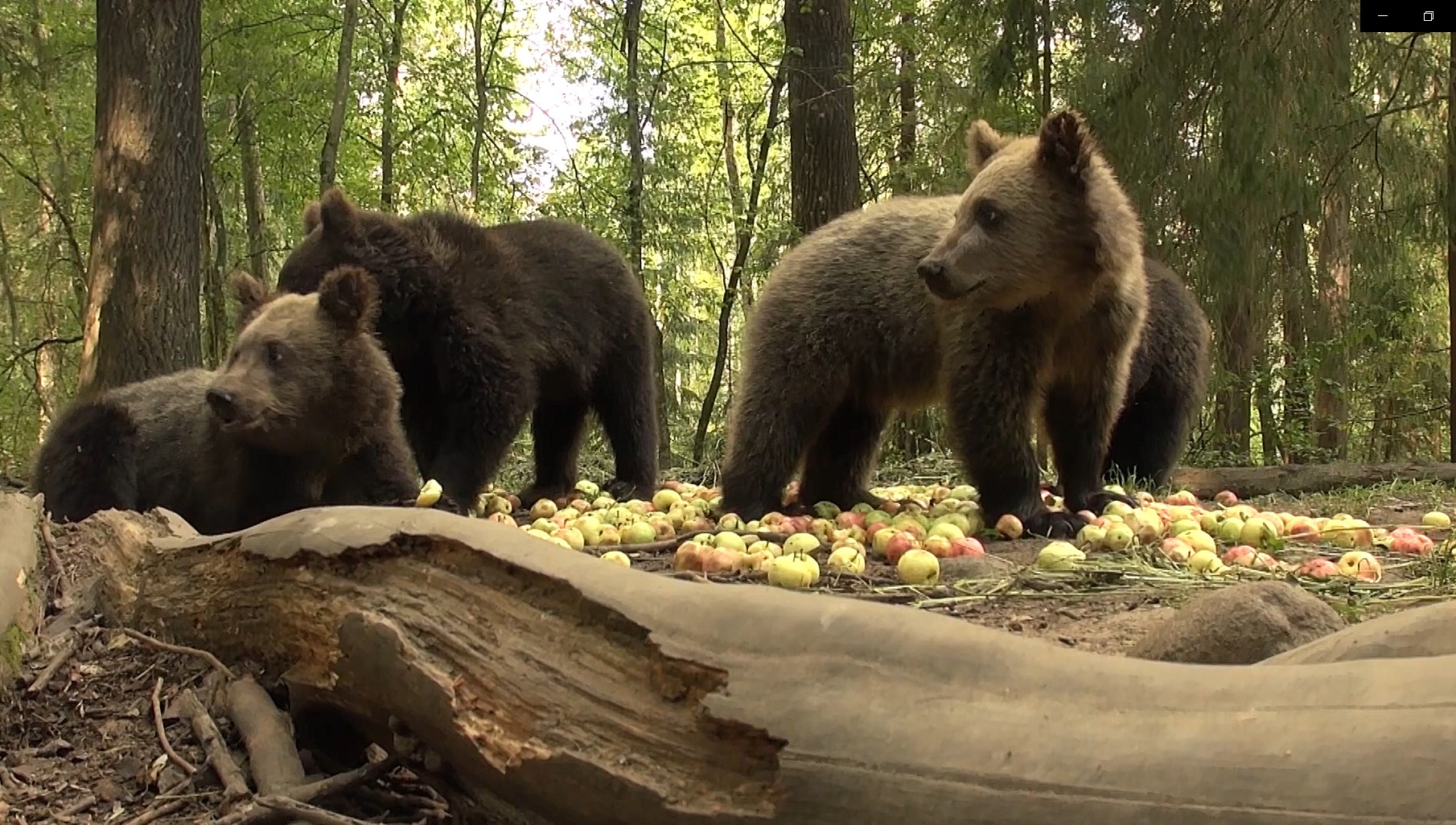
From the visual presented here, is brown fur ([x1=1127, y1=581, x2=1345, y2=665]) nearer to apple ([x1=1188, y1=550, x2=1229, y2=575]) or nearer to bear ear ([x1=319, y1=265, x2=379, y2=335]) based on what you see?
apple ([x1=1188, y1=550, x2=1229, y2=575])

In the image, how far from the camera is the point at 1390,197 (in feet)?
25.6

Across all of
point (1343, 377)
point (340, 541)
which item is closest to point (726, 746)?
point (340, 541)

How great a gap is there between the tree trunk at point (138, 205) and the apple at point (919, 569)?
552 centimetres

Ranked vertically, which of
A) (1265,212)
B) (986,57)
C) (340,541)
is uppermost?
(986,57)

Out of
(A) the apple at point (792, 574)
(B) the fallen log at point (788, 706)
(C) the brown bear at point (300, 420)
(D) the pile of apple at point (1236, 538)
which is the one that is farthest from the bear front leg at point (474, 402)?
(B) the fallen log at point (788, 706)

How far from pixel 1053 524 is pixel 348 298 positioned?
3010 mm

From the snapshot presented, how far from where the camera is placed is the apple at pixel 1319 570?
329 centimetres

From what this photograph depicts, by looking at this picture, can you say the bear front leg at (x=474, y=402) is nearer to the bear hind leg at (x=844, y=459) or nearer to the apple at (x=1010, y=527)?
the bear hind leg at (x=844, y=459)

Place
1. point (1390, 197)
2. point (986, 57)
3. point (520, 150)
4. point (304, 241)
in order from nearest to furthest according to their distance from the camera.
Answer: point (304, 241), point (1390, 197), point (986, 57), point (520, 150)

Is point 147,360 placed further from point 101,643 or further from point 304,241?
point 101,643

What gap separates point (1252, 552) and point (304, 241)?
15.2ft

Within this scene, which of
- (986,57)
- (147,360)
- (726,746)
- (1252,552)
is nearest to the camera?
(726,746)

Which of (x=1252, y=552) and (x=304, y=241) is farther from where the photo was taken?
(x=304, y=241)

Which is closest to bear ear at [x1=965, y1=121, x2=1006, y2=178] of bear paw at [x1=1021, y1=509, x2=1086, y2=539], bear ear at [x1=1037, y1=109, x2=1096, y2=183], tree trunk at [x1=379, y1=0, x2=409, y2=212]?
bear ear at [x1=1037, y1=109, x2=1096, y2=183]
